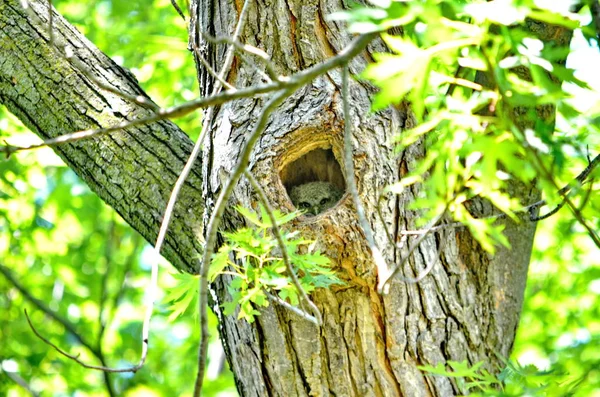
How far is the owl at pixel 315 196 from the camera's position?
2.75m

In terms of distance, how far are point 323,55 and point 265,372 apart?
44.6 inches

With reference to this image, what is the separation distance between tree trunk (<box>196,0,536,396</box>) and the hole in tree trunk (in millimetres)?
320

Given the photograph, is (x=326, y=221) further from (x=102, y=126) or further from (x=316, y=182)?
(x=102, y=126)

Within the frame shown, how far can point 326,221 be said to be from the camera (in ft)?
7.55

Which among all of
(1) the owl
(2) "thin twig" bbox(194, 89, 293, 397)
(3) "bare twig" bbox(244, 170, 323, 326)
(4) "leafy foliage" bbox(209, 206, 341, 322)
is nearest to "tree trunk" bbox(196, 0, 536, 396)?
(4) "leafy foliage" bbox(209, 206, 341, 322)

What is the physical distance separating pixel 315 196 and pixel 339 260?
1.69ft

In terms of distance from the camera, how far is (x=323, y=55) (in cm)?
249

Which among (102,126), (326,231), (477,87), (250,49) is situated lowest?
(477,87)

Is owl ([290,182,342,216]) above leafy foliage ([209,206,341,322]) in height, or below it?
above

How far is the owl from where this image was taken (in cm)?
275

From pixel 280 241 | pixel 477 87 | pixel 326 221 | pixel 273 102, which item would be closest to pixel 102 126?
pixel 326 221

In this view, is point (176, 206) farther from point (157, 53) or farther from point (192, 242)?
point (157, 53)

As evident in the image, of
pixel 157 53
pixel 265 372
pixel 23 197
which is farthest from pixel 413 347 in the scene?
pixel 23 197

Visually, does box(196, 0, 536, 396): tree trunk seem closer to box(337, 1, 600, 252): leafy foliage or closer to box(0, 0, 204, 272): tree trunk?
box(0, 0, 204, 272): tree trunk
